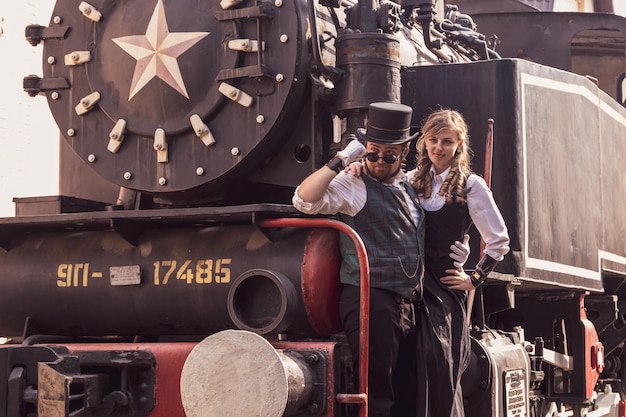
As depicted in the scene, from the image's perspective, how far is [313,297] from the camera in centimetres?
411

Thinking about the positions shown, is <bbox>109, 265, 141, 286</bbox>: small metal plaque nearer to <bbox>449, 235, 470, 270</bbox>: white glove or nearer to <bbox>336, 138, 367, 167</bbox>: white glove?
<bbox>336, 138, 367, 167</bbox>: white glove

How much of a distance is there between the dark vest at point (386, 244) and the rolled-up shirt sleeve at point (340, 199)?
3 cm

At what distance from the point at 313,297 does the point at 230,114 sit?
3.25ft

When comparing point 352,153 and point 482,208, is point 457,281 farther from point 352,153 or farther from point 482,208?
point 352,153

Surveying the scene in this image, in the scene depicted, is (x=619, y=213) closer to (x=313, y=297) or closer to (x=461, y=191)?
(x=461, y=191)

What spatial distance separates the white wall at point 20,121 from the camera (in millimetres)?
9930

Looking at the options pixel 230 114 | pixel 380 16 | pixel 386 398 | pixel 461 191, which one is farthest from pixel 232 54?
pixel 386 398

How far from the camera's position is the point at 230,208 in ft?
13.6

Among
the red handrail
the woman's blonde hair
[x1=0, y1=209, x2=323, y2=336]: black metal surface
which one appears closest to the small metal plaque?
[x1=0, y1=209, x2=323, y2=336]: black metal surface

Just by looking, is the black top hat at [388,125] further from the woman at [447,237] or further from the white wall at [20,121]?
the white wall at [20,121]

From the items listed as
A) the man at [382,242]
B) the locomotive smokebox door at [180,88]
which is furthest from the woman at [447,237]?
the locomotive smokebox door at [180,88]

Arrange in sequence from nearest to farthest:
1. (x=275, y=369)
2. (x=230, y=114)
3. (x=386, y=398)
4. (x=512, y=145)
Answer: (x=275, y=369), (x=386, y=398), (x=230, y=114), (x=512, y=145)

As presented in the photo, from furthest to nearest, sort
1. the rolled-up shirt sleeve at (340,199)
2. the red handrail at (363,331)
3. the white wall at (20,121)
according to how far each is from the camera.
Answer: the white wall at (20,121) < the rolled-up shirt sleeve at (340,199) < the red handrail at (363,331)

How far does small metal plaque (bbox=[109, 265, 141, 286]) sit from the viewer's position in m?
4.43
